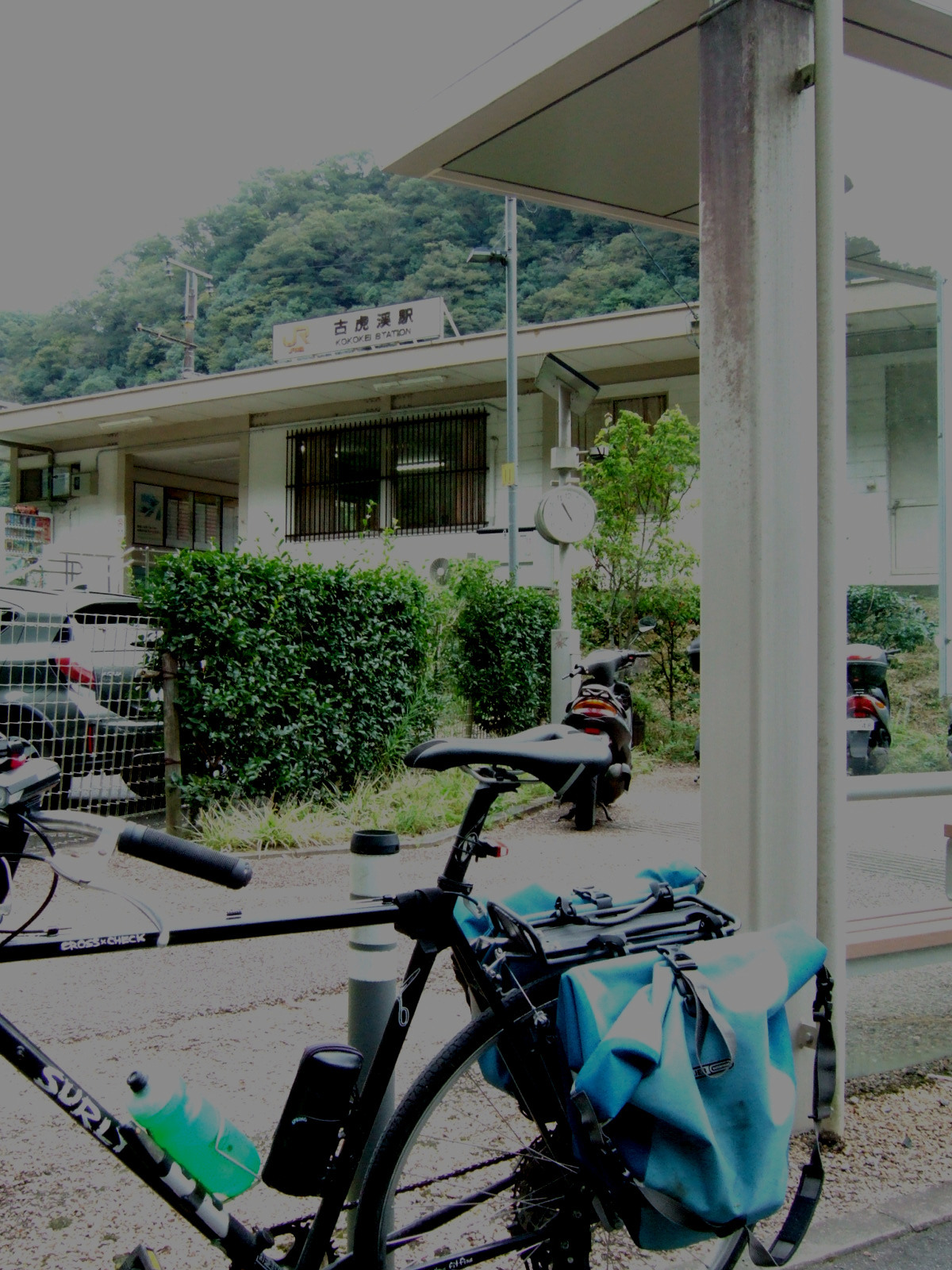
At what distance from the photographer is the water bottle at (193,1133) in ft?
6.11

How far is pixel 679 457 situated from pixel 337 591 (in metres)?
7.11

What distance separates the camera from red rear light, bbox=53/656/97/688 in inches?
266

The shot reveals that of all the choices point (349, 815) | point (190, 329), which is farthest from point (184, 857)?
point (190, 329)

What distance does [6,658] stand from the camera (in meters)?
6.57

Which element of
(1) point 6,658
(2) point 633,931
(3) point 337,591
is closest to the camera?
(2) point 633,931

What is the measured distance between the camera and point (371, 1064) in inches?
85.7

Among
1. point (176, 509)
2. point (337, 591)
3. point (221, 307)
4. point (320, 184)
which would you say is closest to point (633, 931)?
point (337, 591)

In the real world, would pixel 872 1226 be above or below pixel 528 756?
below

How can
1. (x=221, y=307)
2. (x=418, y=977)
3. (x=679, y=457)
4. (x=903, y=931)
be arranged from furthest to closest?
(x=221, y=307)
(x=679, y=457)
(x=903, y=931)
(x=418, y=977)

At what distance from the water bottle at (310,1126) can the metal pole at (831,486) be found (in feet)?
5.95

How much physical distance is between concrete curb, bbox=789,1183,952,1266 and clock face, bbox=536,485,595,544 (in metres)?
8.37

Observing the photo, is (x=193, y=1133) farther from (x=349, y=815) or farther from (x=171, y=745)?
(x=349, y=815)

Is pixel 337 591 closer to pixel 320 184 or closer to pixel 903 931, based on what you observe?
pixel 903 931

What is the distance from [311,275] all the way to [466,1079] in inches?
2004
